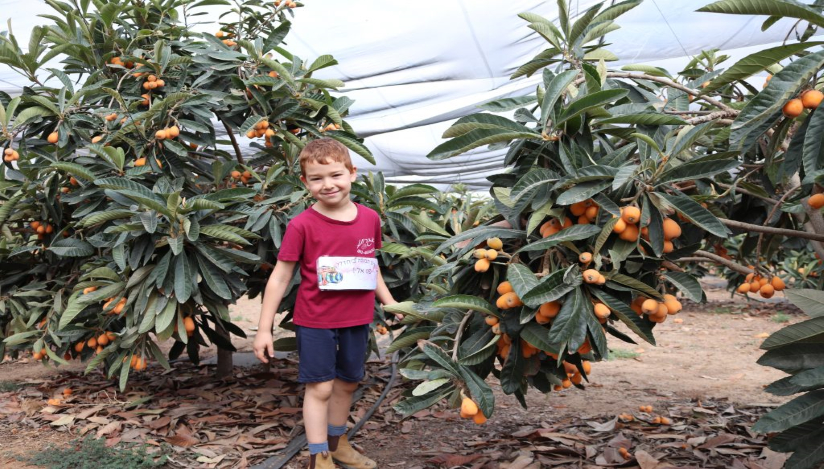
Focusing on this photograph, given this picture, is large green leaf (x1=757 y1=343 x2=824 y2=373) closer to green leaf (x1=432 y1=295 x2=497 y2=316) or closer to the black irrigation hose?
green leaf (x1=432 y1=295 x2=497 y2=316)

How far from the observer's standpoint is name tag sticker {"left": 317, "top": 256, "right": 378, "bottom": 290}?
87.7 inches

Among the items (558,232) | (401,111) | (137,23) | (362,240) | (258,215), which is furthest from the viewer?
(401,111)

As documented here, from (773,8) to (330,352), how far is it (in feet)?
5.72

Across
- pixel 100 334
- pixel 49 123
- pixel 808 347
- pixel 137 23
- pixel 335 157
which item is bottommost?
pixel 100 334

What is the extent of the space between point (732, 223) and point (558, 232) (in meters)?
0.56

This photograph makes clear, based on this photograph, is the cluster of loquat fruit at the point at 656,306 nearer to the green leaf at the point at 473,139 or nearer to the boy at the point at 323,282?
the green leaf at the point at 473,139

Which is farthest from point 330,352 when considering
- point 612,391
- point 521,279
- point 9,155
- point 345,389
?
point 612,391

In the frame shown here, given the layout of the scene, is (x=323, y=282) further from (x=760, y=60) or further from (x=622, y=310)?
(x=760, y=60)

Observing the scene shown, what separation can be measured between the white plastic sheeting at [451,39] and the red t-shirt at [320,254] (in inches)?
142

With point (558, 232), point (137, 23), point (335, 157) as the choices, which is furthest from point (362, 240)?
point (137, 23)

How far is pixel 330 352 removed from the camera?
2.28 metres

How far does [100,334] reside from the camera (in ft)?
9.67

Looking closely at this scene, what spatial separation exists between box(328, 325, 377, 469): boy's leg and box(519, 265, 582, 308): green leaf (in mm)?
1072

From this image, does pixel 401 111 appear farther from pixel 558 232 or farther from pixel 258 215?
pixel 558 232
